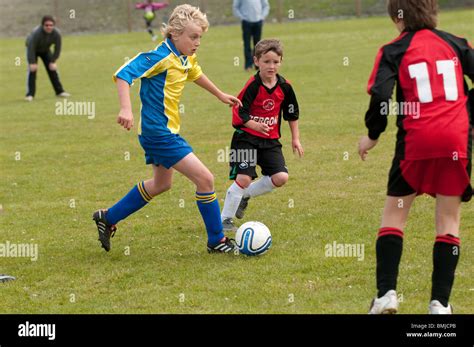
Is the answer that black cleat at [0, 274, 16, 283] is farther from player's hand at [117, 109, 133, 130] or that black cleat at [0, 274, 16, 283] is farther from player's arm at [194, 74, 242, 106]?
player's arm at [194, 74, 242, 106]

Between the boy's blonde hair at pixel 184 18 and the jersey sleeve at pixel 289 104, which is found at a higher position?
the boy's blonde hair at pixel 184 18

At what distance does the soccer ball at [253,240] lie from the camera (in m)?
7.00

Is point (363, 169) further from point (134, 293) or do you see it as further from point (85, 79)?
point (85, 79)

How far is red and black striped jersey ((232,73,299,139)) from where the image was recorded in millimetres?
7816

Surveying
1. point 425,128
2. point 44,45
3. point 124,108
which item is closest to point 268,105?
point 124,108

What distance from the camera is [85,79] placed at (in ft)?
76.9

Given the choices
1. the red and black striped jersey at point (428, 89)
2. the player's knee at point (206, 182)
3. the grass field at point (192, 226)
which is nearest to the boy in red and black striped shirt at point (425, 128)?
the red and black striped jersey at point (428, 89)

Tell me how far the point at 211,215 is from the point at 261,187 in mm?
1160

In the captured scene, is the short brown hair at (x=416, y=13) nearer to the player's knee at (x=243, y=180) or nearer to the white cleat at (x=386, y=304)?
the white cleat at (x=386, y=304)

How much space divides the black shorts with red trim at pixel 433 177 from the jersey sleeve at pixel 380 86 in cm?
27

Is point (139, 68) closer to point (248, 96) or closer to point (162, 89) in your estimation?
point (162, 89)

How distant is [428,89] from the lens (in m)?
5.04

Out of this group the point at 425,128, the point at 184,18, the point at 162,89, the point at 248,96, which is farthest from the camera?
the point at 248,96
